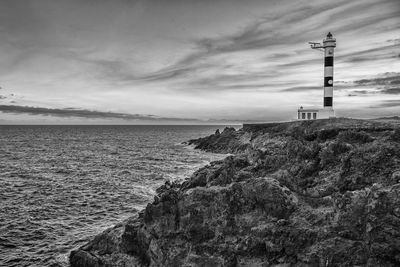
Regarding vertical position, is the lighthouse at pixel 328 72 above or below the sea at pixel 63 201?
above

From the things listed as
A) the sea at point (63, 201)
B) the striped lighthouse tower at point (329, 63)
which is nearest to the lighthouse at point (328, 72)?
the striped lighthouse tower at point (329, 63)

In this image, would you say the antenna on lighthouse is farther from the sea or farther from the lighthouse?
the sea

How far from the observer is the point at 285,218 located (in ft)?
52.6

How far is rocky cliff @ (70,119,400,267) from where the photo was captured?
13.4 m

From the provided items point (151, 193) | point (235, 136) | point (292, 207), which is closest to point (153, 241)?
point (292, 207)

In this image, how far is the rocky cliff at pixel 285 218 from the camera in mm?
13438

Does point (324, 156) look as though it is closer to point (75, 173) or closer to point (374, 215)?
point (374, 215)

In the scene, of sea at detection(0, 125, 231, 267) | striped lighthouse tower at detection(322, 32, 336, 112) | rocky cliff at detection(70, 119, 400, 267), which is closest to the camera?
rocky cliff at detection(70, 119, 400, 267)

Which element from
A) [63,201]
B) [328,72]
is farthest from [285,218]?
[328,72]

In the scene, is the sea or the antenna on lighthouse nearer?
the sea

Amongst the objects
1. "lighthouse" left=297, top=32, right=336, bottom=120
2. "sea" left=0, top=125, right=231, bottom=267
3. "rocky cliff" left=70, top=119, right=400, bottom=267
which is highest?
"lighthouse" left=297, top=32, right=336, bottom=120

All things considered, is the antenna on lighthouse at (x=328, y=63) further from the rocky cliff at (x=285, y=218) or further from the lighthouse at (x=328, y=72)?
the rocky cliff at (x=285, y=218)

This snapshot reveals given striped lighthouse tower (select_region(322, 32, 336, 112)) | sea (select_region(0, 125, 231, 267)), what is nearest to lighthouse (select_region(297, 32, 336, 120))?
striped lighthouse tower (select_region(322, 32, 336, 112))

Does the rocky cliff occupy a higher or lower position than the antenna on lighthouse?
lower
